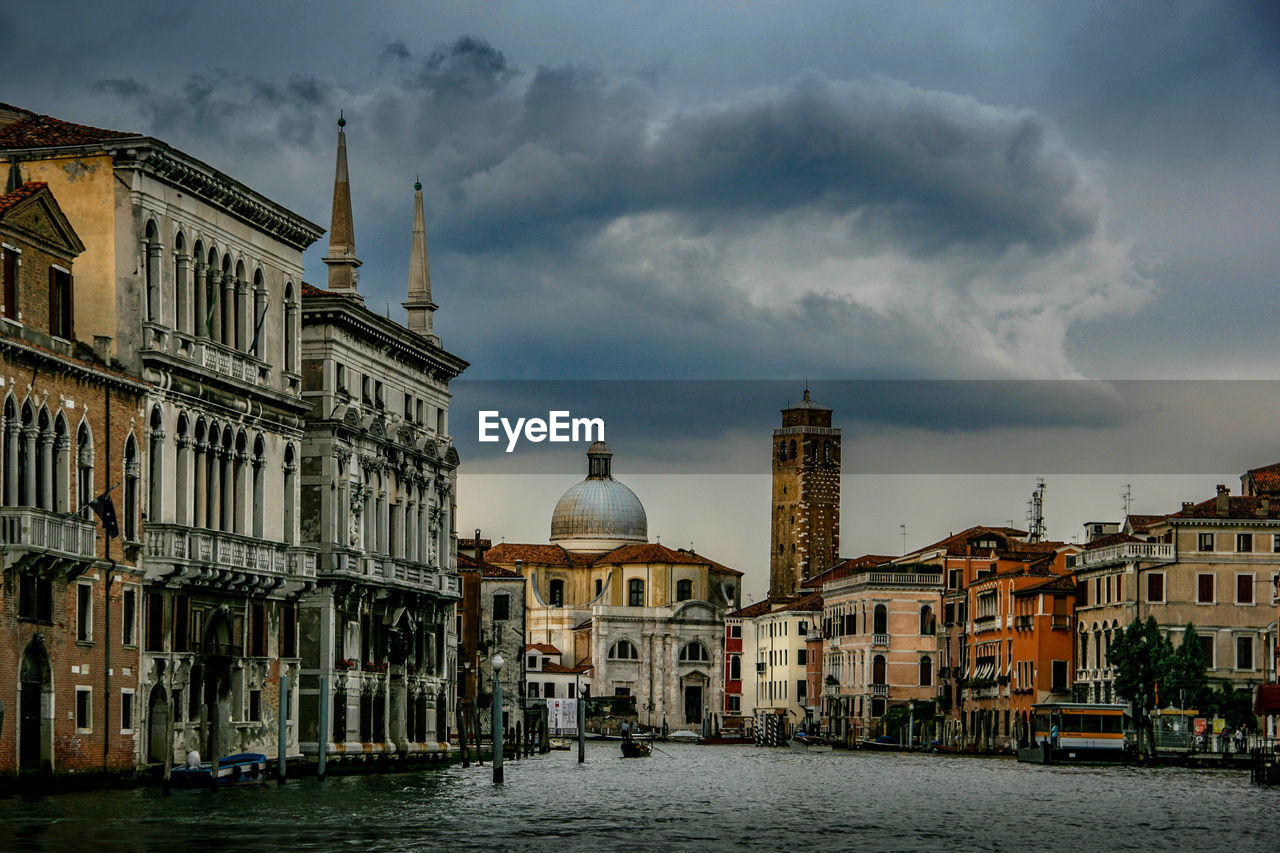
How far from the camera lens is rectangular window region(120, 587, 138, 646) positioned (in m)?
44.9

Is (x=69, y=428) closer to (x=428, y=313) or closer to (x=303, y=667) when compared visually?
(x=303, y=667)

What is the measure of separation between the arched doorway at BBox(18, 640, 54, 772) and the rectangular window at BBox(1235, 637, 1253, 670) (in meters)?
49.0

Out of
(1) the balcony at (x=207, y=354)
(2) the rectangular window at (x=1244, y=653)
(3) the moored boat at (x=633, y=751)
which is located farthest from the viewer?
(3) the moored boat at (x=633, y=751)

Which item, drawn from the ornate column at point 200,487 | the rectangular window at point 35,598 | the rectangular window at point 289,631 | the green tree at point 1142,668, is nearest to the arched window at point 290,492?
the rectangular window at point 289,631

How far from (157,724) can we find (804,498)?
101m

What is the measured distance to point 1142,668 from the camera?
254 ft

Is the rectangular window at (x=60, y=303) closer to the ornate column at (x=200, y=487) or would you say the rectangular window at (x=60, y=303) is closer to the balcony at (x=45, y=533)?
the balcony at (x=45, y=533)

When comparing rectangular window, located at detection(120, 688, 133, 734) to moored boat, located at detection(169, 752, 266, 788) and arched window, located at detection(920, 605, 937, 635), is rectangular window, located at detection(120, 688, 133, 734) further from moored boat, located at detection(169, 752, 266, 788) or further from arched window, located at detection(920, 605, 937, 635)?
arched window, located at detection(920, 605, 937, 635)

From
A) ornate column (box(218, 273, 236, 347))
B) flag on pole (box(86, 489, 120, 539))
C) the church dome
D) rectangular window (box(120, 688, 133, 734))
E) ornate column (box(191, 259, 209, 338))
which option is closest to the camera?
flag on pole (box(86, 489, 120, 539))

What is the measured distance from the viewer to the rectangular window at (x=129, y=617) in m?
44.9

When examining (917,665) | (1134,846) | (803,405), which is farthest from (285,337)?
(803,405)

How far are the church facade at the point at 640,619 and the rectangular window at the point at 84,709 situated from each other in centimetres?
9686

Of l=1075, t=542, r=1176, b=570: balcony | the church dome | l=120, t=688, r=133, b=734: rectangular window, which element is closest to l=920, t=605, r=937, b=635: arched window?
l=1075, t=542, r=1176, b=570: balcony

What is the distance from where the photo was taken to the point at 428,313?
2734 inches
